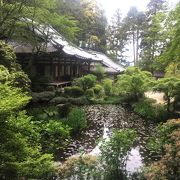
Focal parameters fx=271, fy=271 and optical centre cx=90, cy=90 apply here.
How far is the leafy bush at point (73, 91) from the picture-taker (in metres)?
24.0

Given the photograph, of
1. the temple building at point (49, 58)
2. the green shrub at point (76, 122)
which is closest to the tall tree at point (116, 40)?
the temple building at point (49, 58)

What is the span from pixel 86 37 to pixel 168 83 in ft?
120

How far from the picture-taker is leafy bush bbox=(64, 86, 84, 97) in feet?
78.6

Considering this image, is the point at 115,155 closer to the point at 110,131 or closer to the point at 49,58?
the point at 110,131

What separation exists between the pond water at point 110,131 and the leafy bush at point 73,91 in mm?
3167

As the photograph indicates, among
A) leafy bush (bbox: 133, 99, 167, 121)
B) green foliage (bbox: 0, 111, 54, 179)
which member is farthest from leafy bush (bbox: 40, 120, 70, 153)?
leafy bush (bbox: 133, 99, 167, 121)

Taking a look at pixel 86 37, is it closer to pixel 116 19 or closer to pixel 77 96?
pixel 116 19

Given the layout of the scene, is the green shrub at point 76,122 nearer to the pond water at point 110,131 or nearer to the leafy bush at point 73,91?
the pond water at point 110,131

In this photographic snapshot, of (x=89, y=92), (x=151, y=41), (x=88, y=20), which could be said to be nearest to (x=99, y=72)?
(x=89, y=92)

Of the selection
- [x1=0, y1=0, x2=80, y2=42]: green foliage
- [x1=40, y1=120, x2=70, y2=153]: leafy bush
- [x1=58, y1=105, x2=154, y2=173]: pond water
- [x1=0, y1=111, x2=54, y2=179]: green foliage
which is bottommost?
[x1=58, y1=105, x2=154, y2=173]: pond water

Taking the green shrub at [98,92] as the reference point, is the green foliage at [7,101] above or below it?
above

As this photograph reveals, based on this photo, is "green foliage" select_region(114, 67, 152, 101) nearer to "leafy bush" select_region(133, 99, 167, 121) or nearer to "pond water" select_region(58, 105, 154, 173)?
"pond water" select_region(58, 105, 154, 173)

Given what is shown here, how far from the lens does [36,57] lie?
23906mm

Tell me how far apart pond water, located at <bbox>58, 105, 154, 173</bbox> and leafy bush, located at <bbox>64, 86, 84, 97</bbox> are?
3.17m
